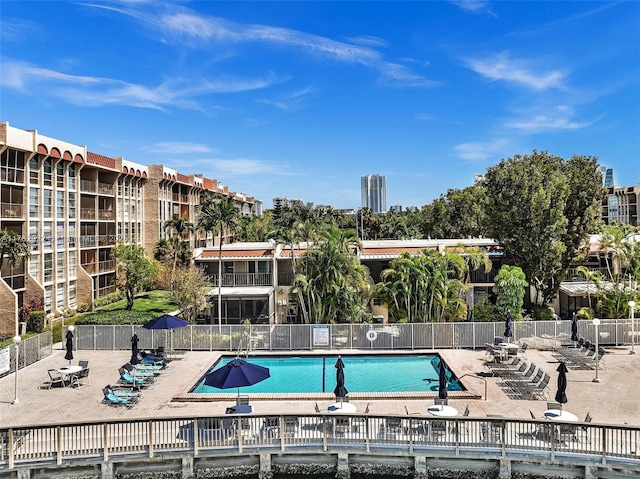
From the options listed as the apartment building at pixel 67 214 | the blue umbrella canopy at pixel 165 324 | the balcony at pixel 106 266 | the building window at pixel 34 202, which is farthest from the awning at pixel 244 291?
the balcony at pixel 106 266

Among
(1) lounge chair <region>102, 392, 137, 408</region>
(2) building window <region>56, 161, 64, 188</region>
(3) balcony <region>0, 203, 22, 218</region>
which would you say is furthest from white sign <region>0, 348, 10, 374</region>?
(2) building window <region>56, 161, 64, 188</region>

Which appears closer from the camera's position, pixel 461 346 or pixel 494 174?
pixel 461 346

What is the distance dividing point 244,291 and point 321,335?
9.38m

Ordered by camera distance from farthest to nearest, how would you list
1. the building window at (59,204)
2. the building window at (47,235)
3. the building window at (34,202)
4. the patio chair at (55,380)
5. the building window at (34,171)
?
the building window at (59,204)
the building window at (47,235)
the building window at (34,171)
the building window at (34,202)
the patio chair at (55,380)

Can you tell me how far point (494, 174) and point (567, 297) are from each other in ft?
34.4

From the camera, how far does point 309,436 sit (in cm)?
1511

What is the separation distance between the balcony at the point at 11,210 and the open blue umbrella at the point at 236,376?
86.7 ft

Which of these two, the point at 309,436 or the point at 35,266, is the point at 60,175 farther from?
the point at 309,436

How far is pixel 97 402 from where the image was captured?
19.2 meters

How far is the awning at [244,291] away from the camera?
34.1m

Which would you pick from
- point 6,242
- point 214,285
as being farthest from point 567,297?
point 6,242

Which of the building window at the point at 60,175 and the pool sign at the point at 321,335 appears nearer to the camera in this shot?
the pool sign at the point at 321,335

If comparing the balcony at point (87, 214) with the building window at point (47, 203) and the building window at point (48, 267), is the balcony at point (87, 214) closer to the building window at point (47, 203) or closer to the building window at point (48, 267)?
the building window at point (47, 203)

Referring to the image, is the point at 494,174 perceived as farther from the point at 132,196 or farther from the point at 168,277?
the point at 132,196
